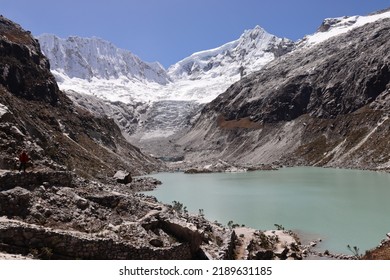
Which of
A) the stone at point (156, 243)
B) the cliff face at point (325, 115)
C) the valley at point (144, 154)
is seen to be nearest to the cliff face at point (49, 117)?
the valley at point (144, 154)

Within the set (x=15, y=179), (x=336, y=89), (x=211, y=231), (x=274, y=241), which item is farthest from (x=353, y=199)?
(x=336, y=89)

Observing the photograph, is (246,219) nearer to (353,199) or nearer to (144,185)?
(353,199)

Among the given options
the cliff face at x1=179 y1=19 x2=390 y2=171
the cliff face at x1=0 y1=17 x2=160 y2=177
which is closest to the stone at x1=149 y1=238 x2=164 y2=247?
the cliff face at x1=0 y1=17 x2=160 y2=177

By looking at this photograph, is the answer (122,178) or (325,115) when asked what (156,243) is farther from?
(325,115)

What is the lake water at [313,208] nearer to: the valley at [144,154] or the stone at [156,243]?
the valley at [144,154]

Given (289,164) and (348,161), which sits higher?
(289,164)

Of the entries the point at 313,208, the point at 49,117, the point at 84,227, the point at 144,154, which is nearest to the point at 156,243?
the point at 84,227

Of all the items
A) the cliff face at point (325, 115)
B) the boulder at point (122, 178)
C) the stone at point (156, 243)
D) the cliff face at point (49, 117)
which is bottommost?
the stone at point (156, 243)
